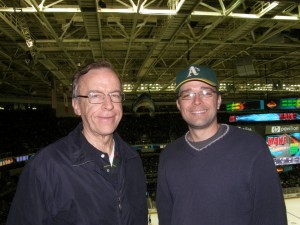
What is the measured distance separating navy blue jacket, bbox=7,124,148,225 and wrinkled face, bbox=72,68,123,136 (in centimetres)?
19

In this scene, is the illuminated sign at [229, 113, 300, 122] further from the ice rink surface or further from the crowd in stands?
the crowd in stands

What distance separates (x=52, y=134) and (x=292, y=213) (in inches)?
1087

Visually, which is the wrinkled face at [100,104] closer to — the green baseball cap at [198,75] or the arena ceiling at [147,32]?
the green baseball cap at [198,75]

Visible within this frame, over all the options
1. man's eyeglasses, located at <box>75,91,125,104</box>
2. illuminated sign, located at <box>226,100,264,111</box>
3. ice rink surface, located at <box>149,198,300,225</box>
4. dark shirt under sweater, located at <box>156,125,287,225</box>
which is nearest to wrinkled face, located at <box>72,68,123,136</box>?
man's eyeglasses, located at <box>75,91,125,104</box>

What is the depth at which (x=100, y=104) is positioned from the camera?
89.0 inches

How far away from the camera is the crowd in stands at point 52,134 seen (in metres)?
23.0

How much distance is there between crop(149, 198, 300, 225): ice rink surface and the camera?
10.3m

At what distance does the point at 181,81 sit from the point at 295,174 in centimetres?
2557

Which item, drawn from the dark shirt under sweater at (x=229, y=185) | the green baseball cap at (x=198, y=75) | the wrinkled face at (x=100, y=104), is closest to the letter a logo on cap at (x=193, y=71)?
the green baseball cap at (x=198, y=75)

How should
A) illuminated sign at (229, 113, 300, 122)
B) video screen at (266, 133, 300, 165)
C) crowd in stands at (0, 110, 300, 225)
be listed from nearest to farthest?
video screen at (266, 133, 300, 165), illuminated sign at (229, 113, 300, 122), crowd in stands at (0, 110, 300, 225)

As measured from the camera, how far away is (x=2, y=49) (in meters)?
12.3

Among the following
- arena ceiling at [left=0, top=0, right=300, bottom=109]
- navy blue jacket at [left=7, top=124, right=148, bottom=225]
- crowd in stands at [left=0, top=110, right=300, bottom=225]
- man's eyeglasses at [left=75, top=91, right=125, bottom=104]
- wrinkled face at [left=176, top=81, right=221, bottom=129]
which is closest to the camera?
navy blue jacket at [left=7, top=124, right=148, bottom=225]

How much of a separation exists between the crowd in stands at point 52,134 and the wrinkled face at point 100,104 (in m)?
17.9

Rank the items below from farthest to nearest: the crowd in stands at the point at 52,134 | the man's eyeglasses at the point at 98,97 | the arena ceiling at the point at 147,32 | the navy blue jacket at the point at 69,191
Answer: the crowd in stands at the point at 52,134
the arena ceiling at the point at 147,32
the man's eyeglasses at the point at 98,97
the navy blue jacket at the point at 69,191
